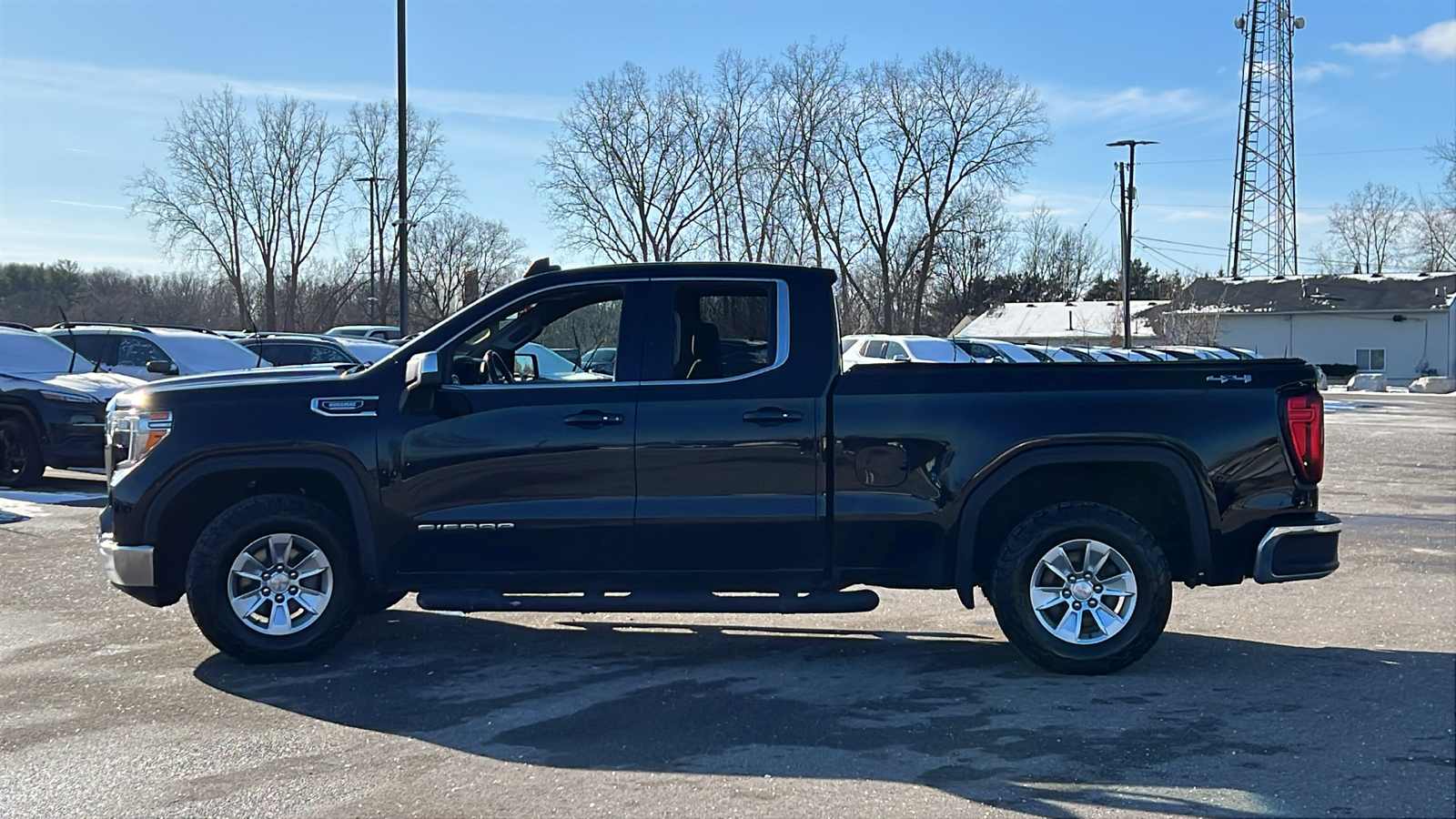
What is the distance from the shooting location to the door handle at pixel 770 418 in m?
5.96

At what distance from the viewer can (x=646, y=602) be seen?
19.6 ft

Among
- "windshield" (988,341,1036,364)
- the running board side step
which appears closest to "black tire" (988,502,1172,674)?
the running board side step

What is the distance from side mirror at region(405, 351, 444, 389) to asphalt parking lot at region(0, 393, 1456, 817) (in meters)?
1.43

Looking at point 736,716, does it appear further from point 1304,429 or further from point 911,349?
point 911,349

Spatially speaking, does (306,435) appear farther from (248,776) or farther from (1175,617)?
(1175,617)

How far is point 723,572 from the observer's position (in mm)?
6023

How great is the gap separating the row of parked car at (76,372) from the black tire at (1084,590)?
743 cm

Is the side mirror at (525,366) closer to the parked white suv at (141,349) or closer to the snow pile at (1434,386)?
the parked white suv at (141,349)

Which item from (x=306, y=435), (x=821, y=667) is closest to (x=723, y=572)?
(x=821, y=667)

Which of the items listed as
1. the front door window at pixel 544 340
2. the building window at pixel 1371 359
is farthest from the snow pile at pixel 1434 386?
the front door window at pixel 544 340

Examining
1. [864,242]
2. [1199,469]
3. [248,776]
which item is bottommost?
[248,776]

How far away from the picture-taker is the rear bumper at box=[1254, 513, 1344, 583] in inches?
234

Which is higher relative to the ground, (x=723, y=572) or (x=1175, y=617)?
(x=723, y=572)

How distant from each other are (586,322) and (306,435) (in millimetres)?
1470
